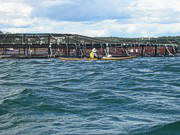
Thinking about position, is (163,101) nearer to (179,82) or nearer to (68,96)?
(68,96)

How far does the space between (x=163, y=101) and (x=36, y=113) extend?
506cm

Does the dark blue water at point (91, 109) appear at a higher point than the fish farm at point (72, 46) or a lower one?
lower

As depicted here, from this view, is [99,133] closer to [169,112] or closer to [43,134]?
[43,134]

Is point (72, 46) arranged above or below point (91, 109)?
above

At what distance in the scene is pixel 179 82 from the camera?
714 inches

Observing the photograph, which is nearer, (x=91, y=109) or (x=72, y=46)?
(x=91, y=109)

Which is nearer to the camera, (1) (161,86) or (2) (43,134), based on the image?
(2) (43,134)

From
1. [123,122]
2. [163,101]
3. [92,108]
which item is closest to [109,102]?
[92,108]

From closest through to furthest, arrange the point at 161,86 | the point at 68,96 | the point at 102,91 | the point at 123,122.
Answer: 1. the point at 123,122
2. the point at 68,96
3. the point at 102,91
4. the point at 161,86

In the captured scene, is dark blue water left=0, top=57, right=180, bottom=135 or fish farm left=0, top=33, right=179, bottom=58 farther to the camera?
fish farm left=0, top=33, right=179, bottom=58

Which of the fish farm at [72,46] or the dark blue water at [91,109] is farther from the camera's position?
the fish farm at [72,46]

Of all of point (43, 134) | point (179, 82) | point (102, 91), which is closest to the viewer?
point (43, 134)

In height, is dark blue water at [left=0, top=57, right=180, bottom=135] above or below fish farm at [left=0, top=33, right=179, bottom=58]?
below

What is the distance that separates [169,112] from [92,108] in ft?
8.85
